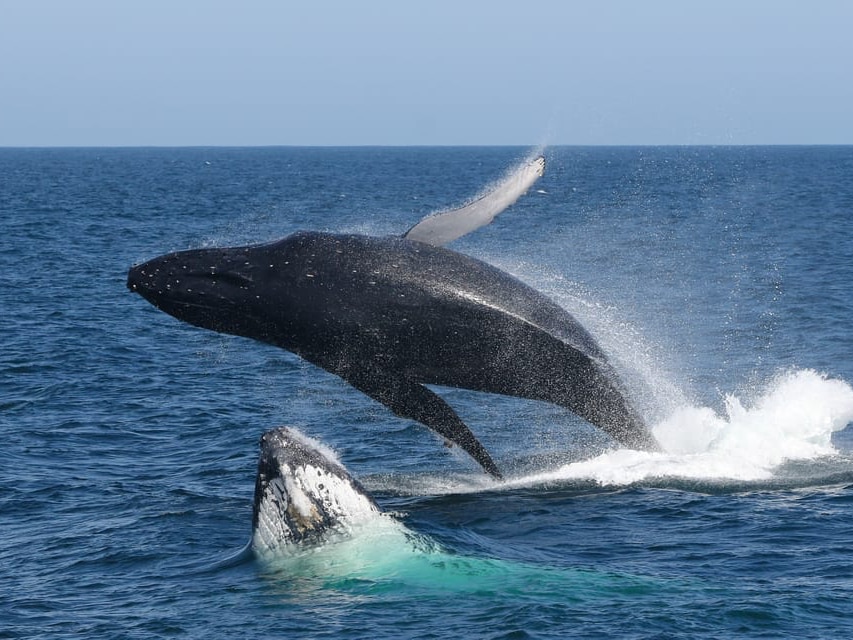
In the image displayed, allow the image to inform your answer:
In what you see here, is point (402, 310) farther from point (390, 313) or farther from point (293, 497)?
point (293, 497)

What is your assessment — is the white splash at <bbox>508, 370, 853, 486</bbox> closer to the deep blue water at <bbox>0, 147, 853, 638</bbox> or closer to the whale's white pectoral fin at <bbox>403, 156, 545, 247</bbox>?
the deep blue water at <bbox>0, 147, 853, 638</bbox>

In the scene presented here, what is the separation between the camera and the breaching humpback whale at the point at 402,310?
58.7 ft

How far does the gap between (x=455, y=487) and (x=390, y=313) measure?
4.52 metres

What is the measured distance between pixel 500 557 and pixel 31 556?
23.1 ft

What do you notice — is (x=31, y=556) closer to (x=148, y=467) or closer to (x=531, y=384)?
(x=148, y=467)

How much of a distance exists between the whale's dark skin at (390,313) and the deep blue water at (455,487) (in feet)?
7.32

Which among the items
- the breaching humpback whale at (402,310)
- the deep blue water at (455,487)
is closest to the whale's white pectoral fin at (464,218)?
the breaching humpback whale at (402,310)

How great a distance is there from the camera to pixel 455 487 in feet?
69.9

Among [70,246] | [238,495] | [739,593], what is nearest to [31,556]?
[238,495]

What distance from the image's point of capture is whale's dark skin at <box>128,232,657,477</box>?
17.9 m

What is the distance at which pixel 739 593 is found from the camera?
15523mm

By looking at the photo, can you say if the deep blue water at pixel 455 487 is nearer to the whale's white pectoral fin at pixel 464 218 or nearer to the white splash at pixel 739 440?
the white splash at pixel 739 440

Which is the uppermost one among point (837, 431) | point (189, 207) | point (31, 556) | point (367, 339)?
point (189, 207)

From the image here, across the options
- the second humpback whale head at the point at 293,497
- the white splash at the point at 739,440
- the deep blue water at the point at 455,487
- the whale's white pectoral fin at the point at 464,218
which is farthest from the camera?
the white splash at the point at 739,440
